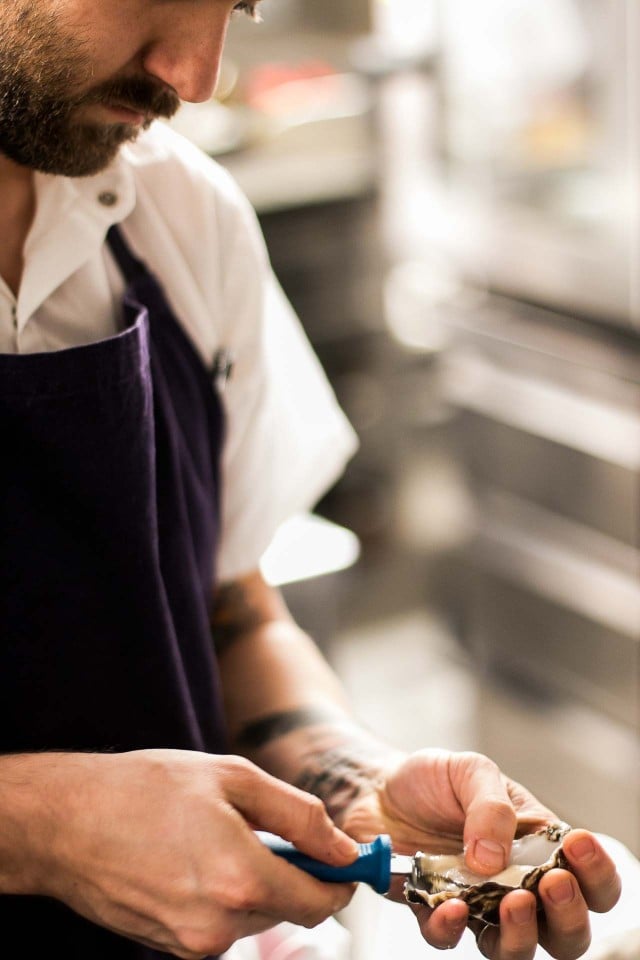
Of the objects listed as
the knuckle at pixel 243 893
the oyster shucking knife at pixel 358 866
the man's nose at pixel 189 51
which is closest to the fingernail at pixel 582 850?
the oyster shucking knife at pixel 358 866

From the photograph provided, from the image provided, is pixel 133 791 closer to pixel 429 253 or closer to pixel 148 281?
pixel 148 281

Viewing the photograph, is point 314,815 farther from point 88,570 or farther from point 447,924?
point 88,570

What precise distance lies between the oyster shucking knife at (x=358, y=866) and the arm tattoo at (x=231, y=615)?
0.40 m

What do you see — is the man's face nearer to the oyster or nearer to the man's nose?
the man's nose

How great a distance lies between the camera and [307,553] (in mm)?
2061

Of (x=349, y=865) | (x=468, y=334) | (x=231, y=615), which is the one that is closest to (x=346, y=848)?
(x=349, y=865)

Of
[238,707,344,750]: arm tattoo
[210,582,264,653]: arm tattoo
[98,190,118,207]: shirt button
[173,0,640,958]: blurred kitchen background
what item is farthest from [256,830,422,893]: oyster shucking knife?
[173,0,640,958]: blurred kitchen background

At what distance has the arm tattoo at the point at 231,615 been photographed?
1.19 meters

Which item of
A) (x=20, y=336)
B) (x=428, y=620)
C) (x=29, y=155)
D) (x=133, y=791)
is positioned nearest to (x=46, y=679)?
(x=133, y=791)

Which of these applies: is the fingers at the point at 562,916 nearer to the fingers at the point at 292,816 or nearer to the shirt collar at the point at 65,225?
the fingers at the point at 292,816

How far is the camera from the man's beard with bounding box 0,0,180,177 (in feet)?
2.68

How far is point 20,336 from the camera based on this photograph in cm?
95

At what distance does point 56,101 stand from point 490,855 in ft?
1.94

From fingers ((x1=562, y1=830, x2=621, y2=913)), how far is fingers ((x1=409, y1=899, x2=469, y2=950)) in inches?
3.2
